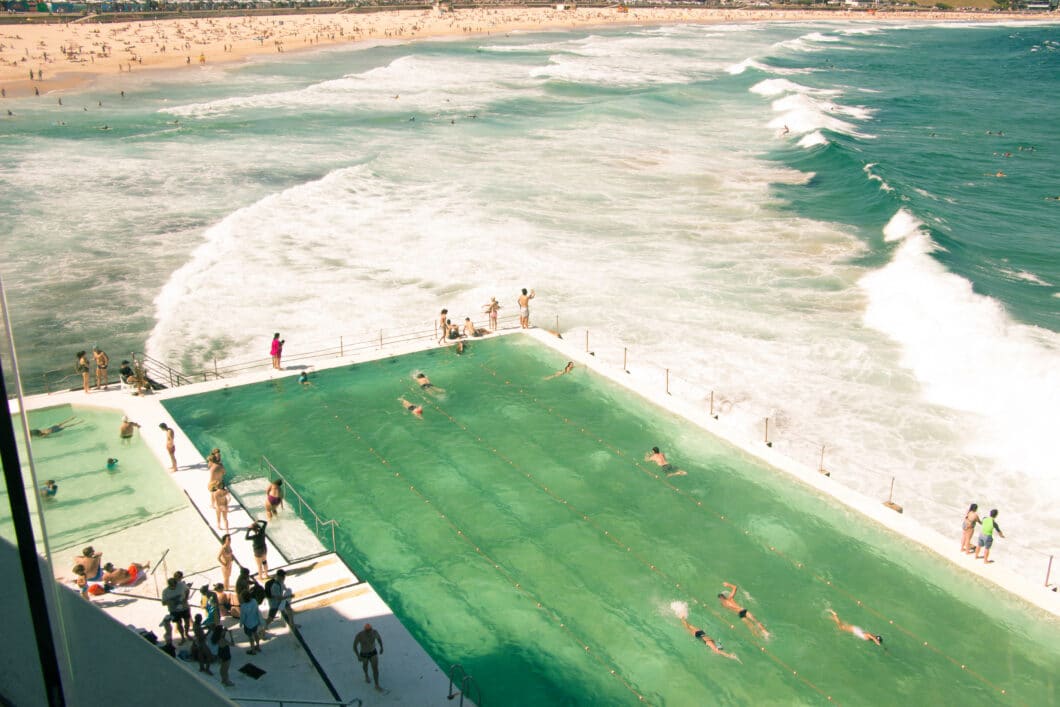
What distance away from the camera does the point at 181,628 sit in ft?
41.3

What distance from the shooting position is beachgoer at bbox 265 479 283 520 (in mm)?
16188

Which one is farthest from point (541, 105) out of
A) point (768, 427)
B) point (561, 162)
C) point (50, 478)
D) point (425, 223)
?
point (50, 478)

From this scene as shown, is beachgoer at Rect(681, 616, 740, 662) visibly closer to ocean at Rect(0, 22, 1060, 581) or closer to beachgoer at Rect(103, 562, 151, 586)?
ocean at Rect(0, 22, 1060, 581)

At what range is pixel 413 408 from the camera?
825 inches

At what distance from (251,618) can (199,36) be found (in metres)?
118

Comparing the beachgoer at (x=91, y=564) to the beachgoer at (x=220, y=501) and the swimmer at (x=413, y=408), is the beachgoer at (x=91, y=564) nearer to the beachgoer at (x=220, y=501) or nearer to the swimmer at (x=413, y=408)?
the beachgoer at (x=220, y=501)

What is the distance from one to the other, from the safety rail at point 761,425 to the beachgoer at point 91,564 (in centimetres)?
1288

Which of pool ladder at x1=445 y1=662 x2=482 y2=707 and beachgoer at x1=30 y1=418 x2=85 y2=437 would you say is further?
beachgoer at x1=30 y1=418 x2=85 y2=437

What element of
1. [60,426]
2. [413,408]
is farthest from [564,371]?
[60,426]

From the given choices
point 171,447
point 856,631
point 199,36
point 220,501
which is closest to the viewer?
point 856,631

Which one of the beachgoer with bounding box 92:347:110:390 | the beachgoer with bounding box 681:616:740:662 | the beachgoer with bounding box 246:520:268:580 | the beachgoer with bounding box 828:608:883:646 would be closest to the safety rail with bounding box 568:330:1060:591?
the beachgoer with bounding box 828:608:883:646

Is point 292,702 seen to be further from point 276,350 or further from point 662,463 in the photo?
point 276,350

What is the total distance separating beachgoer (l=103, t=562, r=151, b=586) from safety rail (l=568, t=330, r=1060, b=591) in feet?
40.5

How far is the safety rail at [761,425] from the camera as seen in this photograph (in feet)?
61.5
